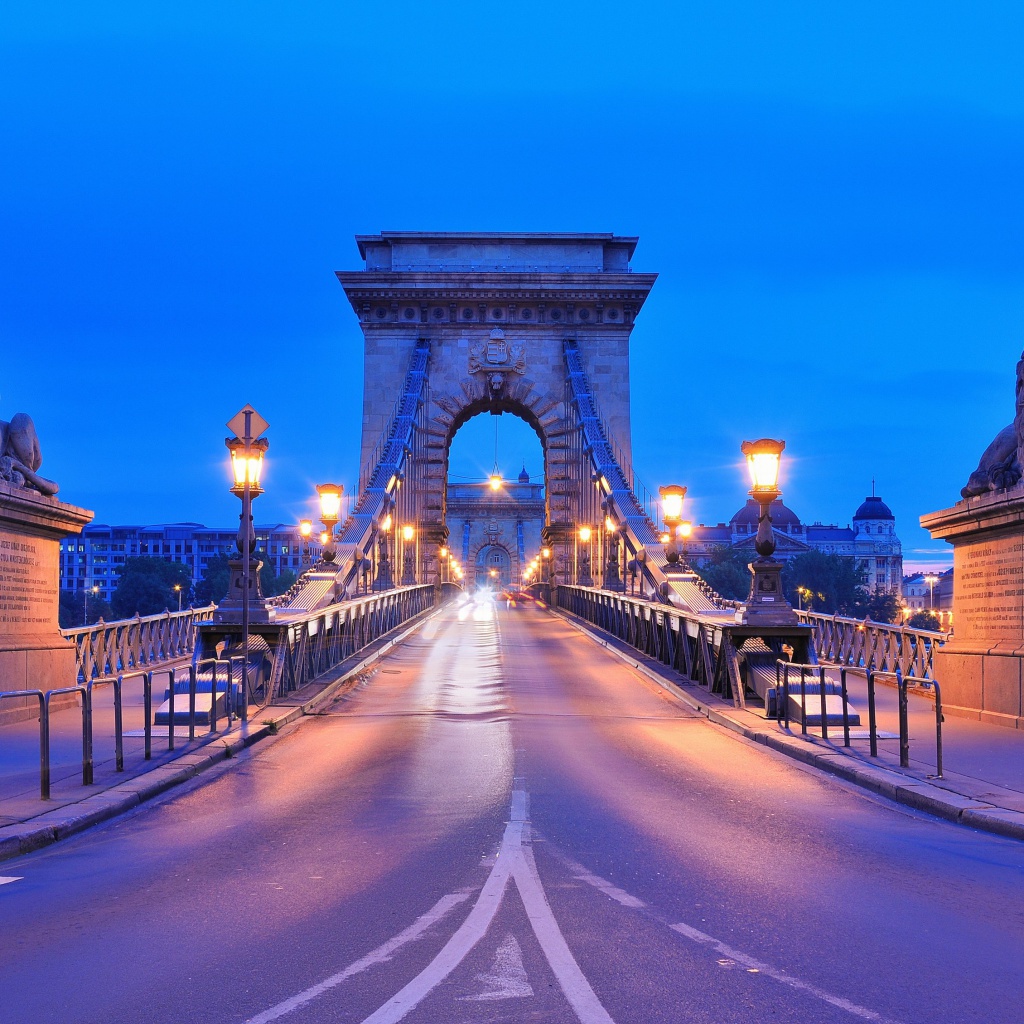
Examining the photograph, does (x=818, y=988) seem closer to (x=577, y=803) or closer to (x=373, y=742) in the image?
(x=577, y=803)

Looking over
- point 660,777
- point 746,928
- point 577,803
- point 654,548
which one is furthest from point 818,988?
point 654,548

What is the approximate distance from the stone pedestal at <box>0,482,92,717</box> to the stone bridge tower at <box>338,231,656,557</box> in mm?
41352

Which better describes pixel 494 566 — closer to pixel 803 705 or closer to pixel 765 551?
pixel 765 551

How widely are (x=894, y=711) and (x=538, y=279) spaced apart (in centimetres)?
4535

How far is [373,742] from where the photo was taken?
12.9 meters

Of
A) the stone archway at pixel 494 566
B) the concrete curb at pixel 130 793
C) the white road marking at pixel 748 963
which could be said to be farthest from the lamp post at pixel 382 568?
the stone archway at pixel 494 566

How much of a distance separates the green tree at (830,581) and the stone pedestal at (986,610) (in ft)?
314

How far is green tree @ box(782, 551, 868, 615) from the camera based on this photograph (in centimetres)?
10994

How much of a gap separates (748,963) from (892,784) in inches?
203

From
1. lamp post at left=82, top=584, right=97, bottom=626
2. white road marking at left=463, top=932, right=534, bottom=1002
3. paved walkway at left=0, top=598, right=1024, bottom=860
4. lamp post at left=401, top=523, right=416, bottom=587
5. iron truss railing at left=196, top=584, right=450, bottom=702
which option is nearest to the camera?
white road marking at left=463, top=932, right=534, bottom=1002

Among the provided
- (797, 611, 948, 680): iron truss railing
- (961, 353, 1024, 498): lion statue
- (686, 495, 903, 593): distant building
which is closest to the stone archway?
(686, 495, 903, 593): distant building

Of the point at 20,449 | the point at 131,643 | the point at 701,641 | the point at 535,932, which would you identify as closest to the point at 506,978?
the point at 535,932

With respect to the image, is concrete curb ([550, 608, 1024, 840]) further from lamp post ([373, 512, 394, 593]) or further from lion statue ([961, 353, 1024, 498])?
lamp post ([373, 512, 394, 593])

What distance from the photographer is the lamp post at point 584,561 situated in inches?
2203
